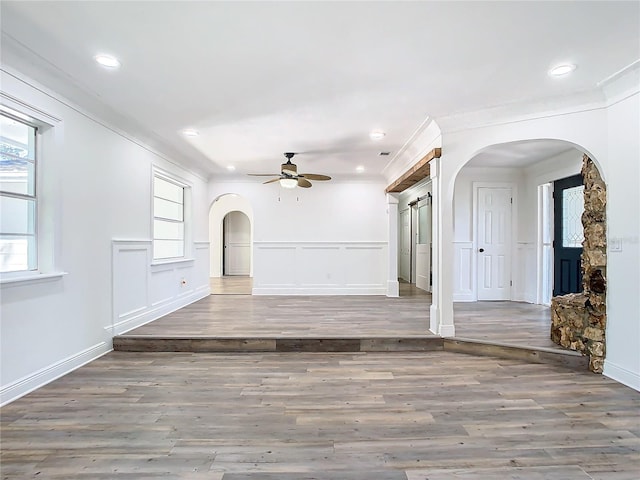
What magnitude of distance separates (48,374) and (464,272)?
5.87m

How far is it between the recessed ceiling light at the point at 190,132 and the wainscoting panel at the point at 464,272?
15.1 feet

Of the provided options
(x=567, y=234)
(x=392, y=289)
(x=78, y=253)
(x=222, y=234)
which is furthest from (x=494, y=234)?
(x=222, y=234)

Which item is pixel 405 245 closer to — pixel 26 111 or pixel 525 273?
pixel 525 273

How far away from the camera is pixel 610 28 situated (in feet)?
6.91

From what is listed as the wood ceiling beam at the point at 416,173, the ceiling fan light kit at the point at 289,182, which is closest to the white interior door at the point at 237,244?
the wood ceiling beam at the point at 416,173

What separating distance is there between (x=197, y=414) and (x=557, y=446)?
7.53ft

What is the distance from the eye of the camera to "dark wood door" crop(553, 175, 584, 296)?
4.93m

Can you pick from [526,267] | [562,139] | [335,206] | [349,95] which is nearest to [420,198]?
[335,206]

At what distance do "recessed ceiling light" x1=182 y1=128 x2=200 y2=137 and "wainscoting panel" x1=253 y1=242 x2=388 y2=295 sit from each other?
299cm

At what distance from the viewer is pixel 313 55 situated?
2.37 m

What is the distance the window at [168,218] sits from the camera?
4.98 metres

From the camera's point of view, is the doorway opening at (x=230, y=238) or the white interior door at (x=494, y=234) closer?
the white interior door at (x=494, y=234)

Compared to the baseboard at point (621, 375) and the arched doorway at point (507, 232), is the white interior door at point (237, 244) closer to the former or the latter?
the arched doorway at point (507, 232)

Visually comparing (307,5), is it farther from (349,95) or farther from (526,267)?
(526,267)
